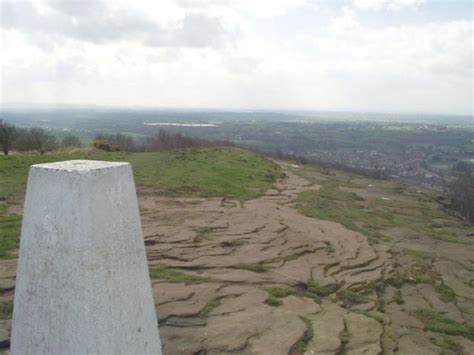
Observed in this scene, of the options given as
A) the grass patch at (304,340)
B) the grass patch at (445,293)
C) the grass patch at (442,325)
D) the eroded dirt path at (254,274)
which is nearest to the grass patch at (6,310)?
the eroded dirt path at (254,274)

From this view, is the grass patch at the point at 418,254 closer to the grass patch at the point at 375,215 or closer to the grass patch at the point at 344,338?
the grass patch at the point at 375,215

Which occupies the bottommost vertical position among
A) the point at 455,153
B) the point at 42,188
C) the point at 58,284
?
the point at 455,153

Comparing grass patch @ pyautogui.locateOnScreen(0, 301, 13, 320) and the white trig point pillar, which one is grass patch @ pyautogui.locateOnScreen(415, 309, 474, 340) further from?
grass patch @ pyautogui.locateOnScreen(0, 301, 13, 320)

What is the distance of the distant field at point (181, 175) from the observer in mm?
Answer: 13516

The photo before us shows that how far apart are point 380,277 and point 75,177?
865 cm

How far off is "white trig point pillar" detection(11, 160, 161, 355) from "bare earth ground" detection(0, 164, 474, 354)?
233cm

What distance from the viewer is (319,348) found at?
629 centimetres

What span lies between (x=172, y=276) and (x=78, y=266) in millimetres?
4822

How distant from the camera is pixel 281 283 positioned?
8656mm

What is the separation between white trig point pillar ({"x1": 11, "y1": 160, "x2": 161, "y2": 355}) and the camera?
3.38m

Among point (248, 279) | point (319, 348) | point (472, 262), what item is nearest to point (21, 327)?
point (319, 348)

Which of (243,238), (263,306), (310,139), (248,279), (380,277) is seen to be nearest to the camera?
(263,306)

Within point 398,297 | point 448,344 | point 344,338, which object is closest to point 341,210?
point 398,297

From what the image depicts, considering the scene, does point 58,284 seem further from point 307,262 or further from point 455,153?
point 455,153
